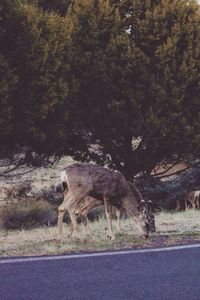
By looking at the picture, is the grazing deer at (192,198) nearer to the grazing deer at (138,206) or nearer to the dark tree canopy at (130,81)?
the dark tree canopy at (130,81)

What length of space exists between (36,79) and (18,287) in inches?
476

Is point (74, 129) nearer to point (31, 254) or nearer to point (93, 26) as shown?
point (93, 26)

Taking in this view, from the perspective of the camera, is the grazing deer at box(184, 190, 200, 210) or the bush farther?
the grazing deer at box(184, 190, 200, 210)

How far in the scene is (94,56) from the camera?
830 inches

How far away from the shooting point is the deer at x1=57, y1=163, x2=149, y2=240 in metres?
Result: 12.9

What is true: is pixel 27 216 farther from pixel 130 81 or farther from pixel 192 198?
pixel 192 198

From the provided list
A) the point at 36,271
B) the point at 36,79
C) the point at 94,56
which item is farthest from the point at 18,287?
the point at 94,56

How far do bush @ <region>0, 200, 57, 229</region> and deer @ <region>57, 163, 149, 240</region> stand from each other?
7.02 metres

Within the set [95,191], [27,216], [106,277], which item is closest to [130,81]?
[27,216]

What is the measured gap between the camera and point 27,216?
69.0 ft

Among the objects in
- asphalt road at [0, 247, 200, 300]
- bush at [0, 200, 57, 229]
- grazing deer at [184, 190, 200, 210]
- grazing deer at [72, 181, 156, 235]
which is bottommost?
asphalt road at [0, 247, 200, 300]

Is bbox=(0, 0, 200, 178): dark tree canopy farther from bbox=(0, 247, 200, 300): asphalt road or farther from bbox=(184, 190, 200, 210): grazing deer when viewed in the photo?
bbox=(0, 247, 200, 300): asphalt road

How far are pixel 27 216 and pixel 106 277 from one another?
47.2ft

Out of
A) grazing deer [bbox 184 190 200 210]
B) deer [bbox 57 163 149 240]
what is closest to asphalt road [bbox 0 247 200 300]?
deer [bbox 57 163 149 240]
